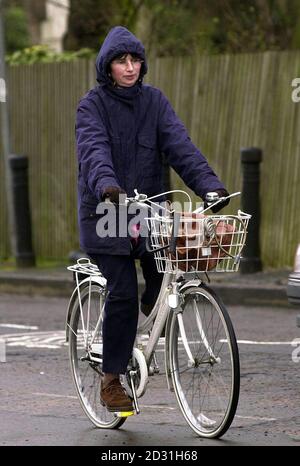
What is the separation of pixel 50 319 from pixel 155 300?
5319 mm

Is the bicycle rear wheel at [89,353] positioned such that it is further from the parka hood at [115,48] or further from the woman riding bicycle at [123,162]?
the parka hood at [115,48]

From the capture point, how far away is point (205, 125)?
1429 cm

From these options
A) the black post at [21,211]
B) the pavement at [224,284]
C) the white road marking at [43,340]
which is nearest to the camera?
the white road marking at [43,340]

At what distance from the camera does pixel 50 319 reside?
11.5m

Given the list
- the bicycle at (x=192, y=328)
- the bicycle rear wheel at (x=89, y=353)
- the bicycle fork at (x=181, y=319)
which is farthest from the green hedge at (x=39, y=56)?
the bicycle fork at (x=181, y=319)

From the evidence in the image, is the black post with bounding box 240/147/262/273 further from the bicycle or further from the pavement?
the bicycle

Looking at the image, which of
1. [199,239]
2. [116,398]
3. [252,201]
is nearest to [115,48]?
[199,239]

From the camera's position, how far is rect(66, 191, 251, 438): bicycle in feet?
18.6

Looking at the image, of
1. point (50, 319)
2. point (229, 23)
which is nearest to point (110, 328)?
point (50, 319)

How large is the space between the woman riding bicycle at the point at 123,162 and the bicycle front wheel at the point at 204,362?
0.27 meters

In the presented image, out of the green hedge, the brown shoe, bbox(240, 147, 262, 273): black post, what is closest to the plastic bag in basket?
the brown shoe

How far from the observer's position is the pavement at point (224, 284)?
12062 millimetres

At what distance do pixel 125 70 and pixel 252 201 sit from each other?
7155 mm

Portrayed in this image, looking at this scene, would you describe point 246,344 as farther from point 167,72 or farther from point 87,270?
point 167,72
